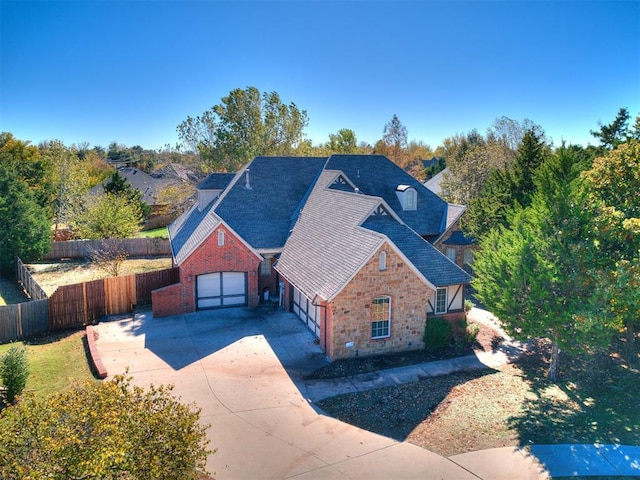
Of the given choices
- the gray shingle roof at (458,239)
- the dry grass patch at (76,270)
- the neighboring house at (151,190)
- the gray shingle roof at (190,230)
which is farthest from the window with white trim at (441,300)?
the neighboring house at (151,190)

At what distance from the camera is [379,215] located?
22078 mm

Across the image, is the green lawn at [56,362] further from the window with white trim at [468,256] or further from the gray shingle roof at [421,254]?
the window with white trim at [468,256]

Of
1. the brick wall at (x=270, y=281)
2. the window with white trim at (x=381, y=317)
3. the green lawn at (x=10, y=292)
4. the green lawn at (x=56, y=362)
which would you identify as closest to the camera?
the green lawn at (x=56, y=362)

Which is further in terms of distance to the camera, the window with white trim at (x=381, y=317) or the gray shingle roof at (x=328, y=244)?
the window with white trim at (x=381, y=317)

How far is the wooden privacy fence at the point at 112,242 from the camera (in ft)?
122

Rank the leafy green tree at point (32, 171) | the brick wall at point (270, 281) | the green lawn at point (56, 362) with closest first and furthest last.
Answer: the green lawn at point (56, 362) → the brick wall at point (270, 281) → the leafy green tree at point (32, 171)

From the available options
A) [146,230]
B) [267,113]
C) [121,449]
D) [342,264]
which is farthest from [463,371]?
[146,230]

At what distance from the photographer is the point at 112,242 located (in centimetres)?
3653

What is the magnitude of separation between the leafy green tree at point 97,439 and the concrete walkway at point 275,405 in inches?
153

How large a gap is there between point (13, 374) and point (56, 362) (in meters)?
3.88

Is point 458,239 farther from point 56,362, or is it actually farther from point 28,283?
point 28,283

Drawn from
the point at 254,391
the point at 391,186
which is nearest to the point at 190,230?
the point at 254,391

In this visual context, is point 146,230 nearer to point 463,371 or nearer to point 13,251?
point 13,251

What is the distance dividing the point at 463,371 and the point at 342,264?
6.41 meters
